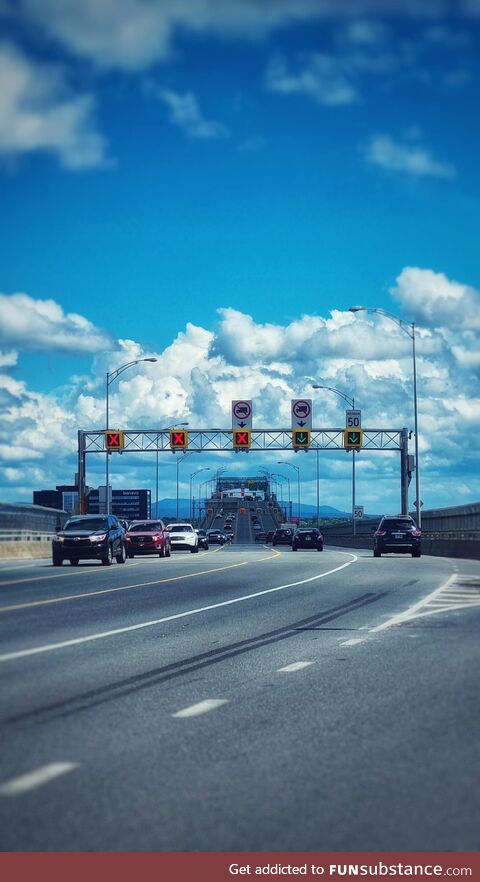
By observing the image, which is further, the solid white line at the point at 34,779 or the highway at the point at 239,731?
the solid white line at the point at 34,779

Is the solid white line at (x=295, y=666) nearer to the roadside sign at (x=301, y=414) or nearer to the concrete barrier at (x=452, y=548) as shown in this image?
the concrete barrier at (x=452, y=548)

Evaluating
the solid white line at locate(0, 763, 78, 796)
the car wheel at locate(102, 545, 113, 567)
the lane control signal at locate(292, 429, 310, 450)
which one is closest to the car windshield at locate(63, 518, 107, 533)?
the car wheel at locate(102, 545, 113, 567)

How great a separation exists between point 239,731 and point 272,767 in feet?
4.07

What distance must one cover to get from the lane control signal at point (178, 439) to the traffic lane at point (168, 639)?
168 feet

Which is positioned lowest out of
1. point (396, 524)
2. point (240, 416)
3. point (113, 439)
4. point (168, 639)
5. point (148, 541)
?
point (168, 639)

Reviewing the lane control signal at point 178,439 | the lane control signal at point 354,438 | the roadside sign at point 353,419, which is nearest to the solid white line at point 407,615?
the lane control signal at point 354,438

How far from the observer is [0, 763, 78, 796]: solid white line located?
20.6ft

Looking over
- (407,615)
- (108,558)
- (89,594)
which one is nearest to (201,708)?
(407,615)

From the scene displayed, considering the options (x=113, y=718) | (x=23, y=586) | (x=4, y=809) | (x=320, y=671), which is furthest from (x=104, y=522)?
(x=4, y=809)

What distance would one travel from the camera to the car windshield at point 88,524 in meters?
38.6

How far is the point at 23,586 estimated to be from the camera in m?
25.0

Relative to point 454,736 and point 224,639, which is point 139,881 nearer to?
point 454,736

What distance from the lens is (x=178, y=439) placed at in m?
74.6

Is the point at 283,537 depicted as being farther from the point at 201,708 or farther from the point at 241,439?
the point at 201,708
